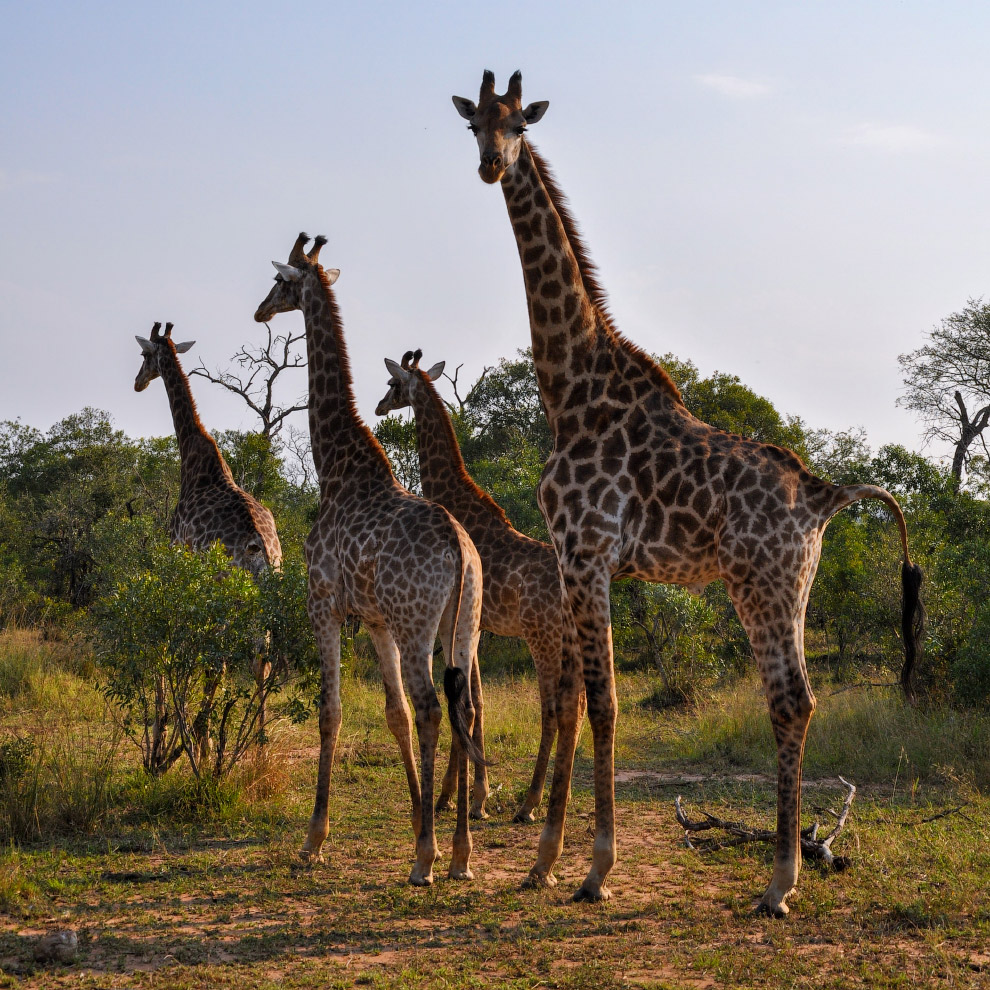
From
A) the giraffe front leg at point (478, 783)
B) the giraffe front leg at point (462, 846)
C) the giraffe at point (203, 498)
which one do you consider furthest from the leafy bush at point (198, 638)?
the giraffe front leg at point (462, 846)

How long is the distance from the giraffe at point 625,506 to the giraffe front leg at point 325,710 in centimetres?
149

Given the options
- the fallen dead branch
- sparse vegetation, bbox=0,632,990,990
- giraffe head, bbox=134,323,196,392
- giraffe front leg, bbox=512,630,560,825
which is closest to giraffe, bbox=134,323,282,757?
giraffe head, bbox=134,323,196,392

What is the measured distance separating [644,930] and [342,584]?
2.92 meters

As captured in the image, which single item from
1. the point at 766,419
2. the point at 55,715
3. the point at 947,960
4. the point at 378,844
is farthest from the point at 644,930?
the point at 766,419

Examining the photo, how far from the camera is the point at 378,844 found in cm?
679

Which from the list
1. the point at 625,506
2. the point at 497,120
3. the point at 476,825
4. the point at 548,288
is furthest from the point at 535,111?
the point at 476,825

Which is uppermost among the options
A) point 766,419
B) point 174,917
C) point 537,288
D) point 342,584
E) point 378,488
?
point 766,419

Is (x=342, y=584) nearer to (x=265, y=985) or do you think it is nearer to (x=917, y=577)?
(x=265, y=985)

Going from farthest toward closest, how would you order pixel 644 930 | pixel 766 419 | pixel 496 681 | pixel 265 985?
pixel 766 419, pixel 496 681, pixel 644 930, pixel 265 985

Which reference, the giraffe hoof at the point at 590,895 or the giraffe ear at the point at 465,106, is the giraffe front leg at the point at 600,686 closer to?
the giraffe hoof at the point at 590,895

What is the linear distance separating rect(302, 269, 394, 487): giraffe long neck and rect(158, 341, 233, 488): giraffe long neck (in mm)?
2318

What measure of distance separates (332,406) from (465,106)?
2607 mm

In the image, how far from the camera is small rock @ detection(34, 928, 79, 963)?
4.42 metres

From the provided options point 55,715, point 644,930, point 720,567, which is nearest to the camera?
point 644,930
